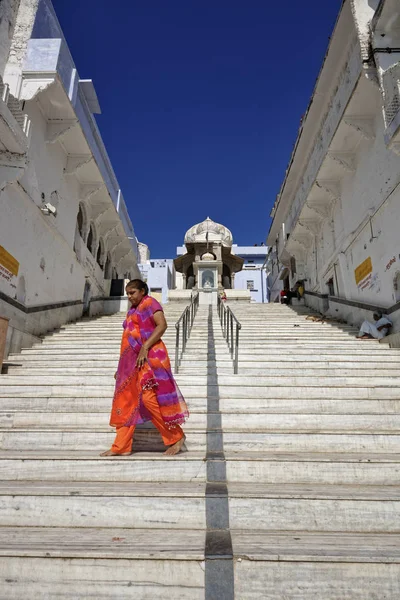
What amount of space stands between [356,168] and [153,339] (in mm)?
9301

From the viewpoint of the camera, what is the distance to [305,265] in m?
17.5

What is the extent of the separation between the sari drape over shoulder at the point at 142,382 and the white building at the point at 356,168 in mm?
5740

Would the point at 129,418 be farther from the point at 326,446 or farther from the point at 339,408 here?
the point at 339,408

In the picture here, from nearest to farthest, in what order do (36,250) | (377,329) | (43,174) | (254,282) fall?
(377,329)
(36,250)
(43,174)
(254,282)

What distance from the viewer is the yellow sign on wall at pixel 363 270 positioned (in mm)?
9188

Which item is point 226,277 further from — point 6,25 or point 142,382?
point 142,382

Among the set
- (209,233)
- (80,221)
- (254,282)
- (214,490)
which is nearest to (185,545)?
(214,490)

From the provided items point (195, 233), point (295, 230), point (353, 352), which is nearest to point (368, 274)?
point (353, 352)

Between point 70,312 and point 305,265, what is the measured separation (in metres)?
11.1

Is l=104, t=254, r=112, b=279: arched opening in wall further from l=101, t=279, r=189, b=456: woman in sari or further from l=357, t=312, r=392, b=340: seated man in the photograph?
l=101, t=279, r=189, b=456: woman in sari

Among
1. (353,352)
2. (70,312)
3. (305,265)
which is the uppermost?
(305,265)

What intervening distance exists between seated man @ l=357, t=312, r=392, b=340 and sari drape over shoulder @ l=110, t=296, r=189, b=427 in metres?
5.87

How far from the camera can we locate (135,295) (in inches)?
140

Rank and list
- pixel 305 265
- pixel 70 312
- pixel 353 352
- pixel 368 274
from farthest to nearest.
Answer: pixel 305 265 → pixel 70 312 → pixel 368 274 → pixel 353 352
